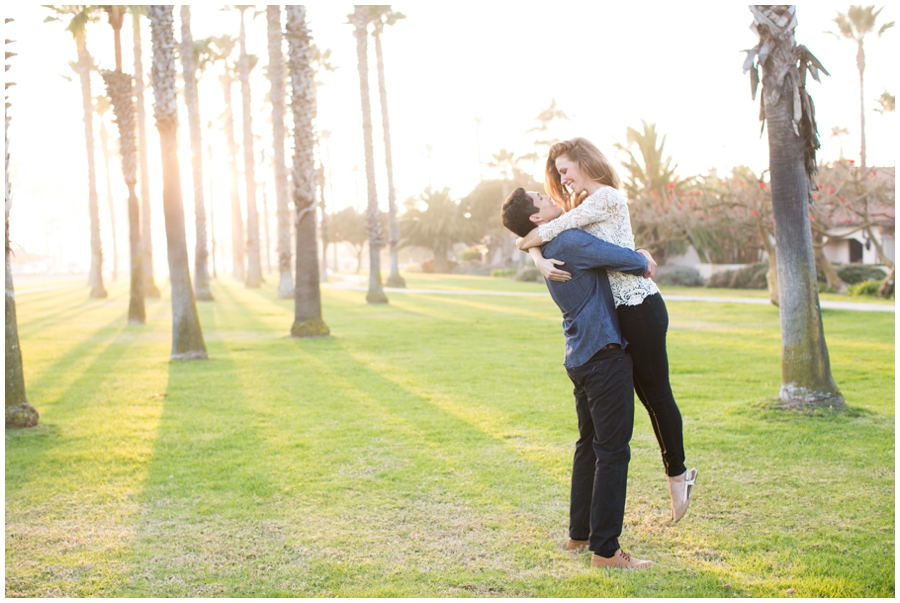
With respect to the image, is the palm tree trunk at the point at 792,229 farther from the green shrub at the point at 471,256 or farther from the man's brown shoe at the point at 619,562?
the green shrub at the point at 471,256

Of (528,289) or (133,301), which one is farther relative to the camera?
(528,289)

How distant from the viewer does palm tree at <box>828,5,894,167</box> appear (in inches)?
1535

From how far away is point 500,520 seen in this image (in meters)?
4.78

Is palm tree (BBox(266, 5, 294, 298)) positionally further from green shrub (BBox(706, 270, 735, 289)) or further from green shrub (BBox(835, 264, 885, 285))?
green shrub (BBox(835, 264, 885, 285))

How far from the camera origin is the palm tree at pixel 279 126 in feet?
93.8

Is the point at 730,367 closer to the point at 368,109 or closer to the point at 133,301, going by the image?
the point at 133,301

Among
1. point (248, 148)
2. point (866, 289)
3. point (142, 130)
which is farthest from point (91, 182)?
point (866, 289)

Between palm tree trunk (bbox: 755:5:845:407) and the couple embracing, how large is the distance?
12.7ft

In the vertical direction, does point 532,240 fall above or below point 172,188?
below

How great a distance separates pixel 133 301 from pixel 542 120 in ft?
150

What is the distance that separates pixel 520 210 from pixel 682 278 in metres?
30.4

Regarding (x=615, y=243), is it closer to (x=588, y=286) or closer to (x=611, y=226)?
(x=611, y=226)

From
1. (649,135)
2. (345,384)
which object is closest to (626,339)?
(345,384)

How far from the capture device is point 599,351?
12.4 ft
